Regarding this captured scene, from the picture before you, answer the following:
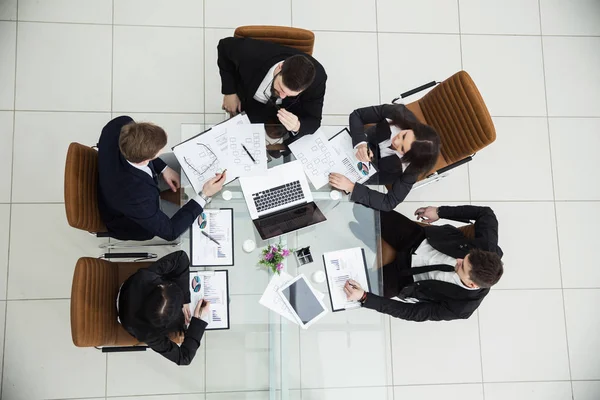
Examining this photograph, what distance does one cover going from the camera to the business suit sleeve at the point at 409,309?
97.9 inches

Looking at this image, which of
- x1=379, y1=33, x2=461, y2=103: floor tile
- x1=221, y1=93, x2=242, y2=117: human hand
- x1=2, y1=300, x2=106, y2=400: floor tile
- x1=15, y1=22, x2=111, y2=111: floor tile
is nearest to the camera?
x1=221, y1=93, x2=242, y2=117: human hand

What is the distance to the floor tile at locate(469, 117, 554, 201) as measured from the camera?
3615mm

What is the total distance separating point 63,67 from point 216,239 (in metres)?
2.00

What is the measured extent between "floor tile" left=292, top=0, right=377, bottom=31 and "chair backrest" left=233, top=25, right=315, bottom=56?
1045 mm

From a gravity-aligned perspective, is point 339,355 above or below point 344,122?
below

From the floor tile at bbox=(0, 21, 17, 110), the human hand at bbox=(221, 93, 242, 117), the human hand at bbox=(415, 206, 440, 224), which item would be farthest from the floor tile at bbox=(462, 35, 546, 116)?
the floor tile at bbox=(0, 21, 17, 110)

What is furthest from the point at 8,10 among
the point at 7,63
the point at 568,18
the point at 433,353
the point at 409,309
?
the point at 568,18

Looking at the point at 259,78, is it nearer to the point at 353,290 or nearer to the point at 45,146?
the point at 353,290

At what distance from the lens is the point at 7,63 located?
330cm

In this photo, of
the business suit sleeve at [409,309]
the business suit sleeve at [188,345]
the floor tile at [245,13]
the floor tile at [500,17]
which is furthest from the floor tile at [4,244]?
the floor tile at [500,17]

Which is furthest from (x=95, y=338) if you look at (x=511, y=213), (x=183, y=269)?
(x=511, y=213)

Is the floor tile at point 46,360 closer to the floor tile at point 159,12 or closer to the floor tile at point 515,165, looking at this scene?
the floor tile at point 159,12

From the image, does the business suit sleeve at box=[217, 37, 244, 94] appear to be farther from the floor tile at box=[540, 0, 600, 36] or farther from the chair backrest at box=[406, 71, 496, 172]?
the floor tile at box=[540, 0, 600, 36]

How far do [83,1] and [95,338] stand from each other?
2.60 metres
